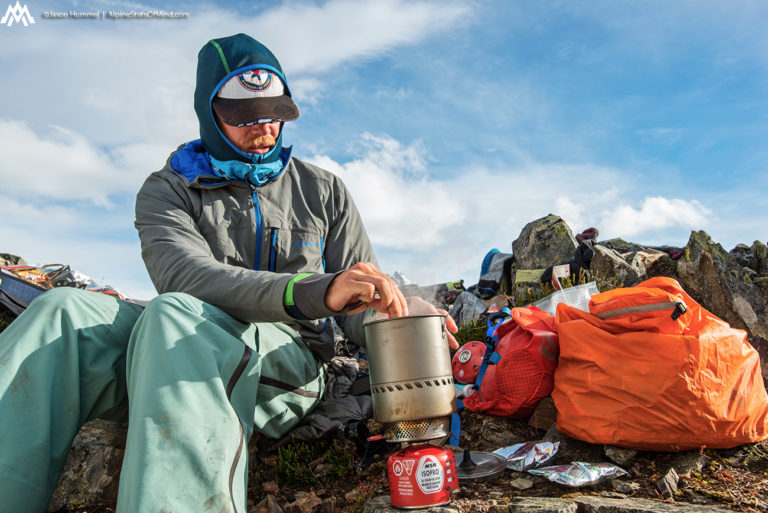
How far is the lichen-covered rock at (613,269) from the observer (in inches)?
273

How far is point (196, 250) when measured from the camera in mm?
3078

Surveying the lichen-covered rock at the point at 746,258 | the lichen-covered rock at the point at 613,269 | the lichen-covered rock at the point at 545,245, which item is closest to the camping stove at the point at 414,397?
the lichen-covered rock at the point at 613,269

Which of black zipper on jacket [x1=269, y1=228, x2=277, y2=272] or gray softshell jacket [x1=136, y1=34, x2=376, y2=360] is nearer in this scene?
gray softshell jacket [x1=136, y1=34, x2=376, y2=360]

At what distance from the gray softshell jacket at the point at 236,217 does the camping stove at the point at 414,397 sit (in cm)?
86

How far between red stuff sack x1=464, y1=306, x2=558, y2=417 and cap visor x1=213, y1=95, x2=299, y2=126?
2101mm

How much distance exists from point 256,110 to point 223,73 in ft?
1.31

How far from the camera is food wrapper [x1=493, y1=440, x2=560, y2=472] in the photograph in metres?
3.06

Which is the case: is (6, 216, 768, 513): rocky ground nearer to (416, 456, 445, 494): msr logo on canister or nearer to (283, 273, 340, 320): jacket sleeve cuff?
(416, 456, 445, 494): msr logo on canister

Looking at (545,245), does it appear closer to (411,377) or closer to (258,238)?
(258,238)

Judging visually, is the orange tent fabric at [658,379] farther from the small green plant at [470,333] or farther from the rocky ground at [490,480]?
the small green plant at [470,333]

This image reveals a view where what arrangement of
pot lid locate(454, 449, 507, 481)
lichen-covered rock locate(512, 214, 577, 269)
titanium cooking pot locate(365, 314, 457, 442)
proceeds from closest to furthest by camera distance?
titanium cooking pot locate(365, 314, 457, 442) < pot lid locate(454, 449, 507, 481) < lichen-covered rock locate(512, 214, 577, 269)

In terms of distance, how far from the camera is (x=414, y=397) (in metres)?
2.34

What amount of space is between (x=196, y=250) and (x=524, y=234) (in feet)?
23.3

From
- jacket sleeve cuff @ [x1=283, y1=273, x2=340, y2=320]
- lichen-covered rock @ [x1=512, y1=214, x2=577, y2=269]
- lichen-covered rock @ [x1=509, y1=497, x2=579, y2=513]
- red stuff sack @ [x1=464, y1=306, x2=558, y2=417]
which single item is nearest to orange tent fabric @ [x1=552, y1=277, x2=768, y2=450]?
red stuff sack @ [x1=464, y1=306, x2=558, y2=417]
